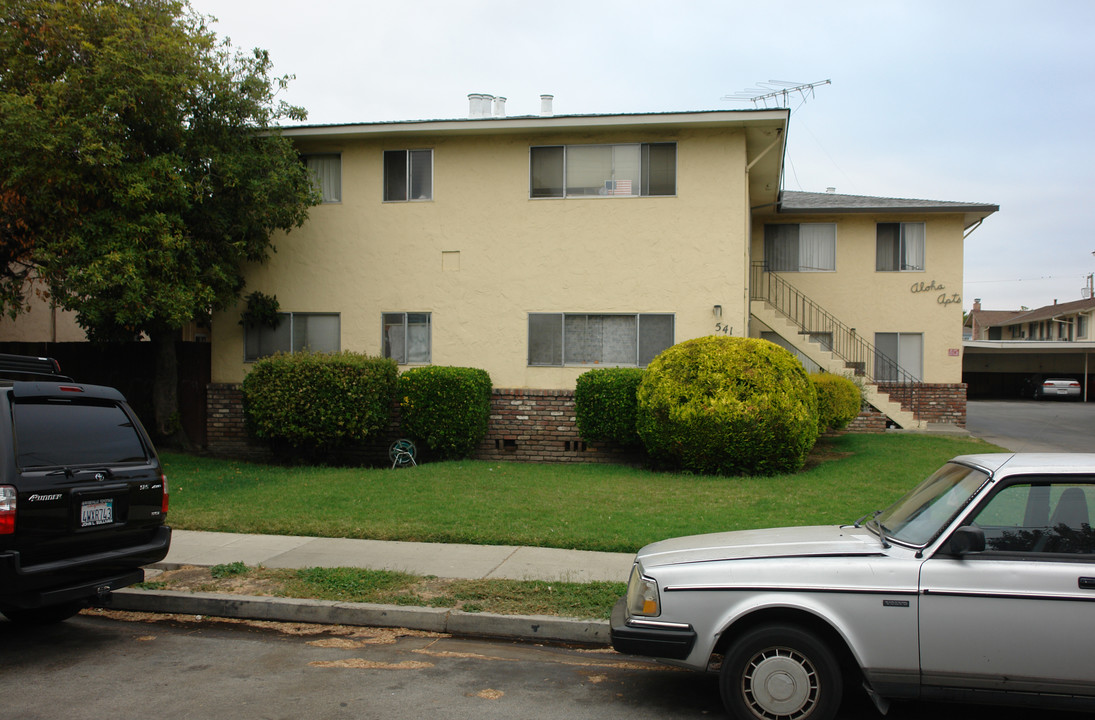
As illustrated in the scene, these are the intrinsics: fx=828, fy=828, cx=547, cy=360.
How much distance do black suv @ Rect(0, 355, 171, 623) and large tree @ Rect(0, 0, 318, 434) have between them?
6.70 metres

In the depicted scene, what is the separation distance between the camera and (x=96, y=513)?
5.70m

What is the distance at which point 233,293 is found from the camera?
14977 mm

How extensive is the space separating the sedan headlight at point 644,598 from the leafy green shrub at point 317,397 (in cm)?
954

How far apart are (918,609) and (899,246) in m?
18.6

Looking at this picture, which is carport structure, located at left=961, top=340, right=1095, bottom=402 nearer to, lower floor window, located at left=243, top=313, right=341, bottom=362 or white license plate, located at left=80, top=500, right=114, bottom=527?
lower floor window, located at left=243, top=313, right=341, bottom=362

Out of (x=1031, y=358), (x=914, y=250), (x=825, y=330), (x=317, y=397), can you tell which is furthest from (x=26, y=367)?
(x=1031, y=358)

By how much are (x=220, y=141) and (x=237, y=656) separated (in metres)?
10.7

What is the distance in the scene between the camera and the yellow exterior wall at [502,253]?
1467 centimetres

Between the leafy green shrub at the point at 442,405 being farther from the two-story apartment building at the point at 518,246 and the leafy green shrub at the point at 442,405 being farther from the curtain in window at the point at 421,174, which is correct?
the curtain in window at the point at 421,174

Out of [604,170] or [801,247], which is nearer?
[604,170]

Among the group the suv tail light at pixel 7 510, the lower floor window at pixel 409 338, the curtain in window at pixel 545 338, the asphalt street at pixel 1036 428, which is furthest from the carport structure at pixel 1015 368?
the suv tail light at pixel 7 510

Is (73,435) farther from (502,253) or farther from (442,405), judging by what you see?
(502,253)

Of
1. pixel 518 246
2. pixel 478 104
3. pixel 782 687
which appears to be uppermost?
pixel 478 104


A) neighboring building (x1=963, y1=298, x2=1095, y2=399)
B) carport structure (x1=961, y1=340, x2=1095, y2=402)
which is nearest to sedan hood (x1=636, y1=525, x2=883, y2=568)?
neighboring building (x1=963, y1=298, x2=1095, y2=399)
